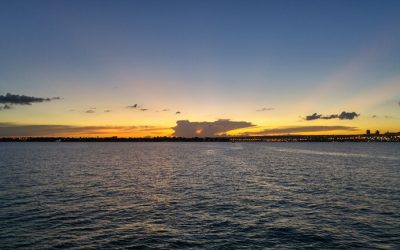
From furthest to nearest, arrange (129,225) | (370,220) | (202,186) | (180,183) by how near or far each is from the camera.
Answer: (180,183) < (202,186) < (370,220) < (129,225)

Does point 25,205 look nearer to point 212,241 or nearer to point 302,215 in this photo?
point 212,241

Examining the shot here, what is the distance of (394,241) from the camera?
98.0ft

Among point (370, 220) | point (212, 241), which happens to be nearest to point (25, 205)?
point (212, 241)

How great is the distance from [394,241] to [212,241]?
610 inches

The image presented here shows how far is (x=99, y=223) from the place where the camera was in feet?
116

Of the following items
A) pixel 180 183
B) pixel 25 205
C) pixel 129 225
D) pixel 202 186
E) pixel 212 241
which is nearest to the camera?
pixel 212 241

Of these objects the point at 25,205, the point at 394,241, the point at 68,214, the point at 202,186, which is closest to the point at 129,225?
the point at 68,214

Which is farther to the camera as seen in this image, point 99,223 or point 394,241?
point 99,223

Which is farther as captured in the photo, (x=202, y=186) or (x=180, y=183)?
(x=180, y=183)

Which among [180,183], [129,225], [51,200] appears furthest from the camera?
[180,183]

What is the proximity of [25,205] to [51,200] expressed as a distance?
3.89 m

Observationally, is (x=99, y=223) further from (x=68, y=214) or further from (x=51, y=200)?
(x=51, y=200)

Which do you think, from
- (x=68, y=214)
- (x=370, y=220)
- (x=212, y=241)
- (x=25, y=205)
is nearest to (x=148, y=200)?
(x=68, y=214)

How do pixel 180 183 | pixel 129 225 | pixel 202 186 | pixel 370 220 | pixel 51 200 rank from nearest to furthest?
pixel 129 225 < pixel 370 220 < pixel 51 200 < pixel 202 186 < pixel 180 183
